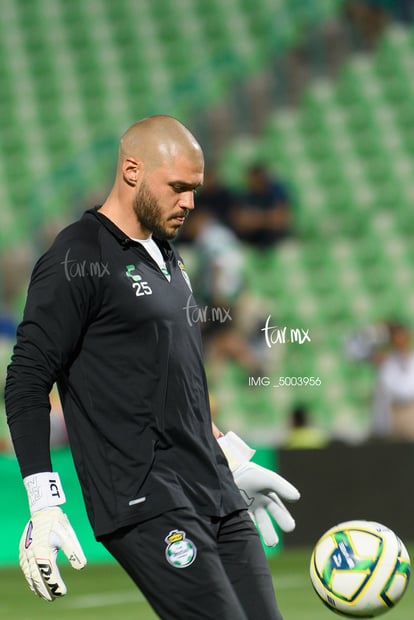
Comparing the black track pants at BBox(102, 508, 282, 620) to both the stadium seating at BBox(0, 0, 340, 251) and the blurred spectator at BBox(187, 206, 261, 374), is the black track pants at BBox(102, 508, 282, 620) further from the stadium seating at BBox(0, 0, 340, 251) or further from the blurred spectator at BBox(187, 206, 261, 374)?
the stadium seating at BBox(0, 0, 340, 251)

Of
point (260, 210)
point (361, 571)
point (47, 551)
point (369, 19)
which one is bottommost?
point (361, 571)

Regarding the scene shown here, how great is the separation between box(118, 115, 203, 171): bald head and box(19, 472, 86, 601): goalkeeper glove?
0.88 metres

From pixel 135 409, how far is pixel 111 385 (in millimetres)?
90

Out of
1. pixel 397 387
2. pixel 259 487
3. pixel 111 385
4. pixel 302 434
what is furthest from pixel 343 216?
pixel 111 385

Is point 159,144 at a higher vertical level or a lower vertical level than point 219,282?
higher

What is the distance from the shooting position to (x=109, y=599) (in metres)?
8.41

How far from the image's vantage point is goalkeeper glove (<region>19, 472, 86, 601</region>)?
138 inches

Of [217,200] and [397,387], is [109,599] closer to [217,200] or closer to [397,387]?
[397,387]

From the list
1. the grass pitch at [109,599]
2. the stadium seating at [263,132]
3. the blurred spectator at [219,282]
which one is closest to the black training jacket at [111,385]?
the grass pitch at [109,599]

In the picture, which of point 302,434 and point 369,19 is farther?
point 369,19

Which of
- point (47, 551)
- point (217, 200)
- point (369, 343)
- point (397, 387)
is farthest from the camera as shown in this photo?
point (217, 200)

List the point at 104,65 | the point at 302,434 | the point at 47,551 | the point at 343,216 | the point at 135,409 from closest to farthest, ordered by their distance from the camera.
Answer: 1. the point at 47,551
2. the point at 135,409
3. the point at 302,434
4. the point at 343,216
5. the point at 104,65

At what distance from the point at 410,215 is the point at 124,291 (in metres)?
11.7

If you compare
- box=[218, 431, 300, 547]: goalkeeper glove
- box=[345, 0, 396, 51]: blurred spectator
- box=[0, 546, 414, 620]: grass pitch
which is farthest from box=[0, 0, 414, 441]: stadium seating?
box=[218, 431, 300, 547]: goalkeeper glove
